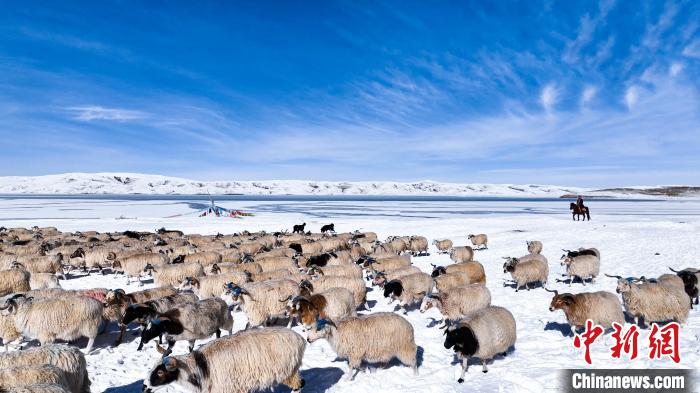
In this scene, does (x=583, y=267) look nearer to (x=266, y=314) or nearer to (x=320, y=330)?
(x=266, y=314)

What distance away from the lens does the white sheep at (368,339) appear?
7102 mm

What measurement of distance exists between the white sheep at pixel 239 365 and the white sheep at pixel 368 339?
832 millimetres

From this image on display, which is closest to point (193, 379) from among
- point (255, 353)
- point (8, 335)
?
point (255, 353)

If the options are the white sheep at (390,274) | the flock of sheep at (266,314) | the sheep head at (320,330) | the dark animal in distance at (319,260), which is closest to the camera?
the flock of sheep at (266,314)

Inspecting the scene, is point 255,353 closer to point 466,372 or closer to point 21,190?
point 466,372

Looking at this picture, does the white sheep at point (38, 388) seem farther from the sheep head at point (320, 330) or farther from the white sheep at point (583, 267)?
the white sheep at point (583, 267)

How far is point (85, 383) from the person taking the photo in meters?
5.83

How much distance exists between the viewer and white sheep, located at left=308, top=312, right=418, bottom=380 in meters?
7.10

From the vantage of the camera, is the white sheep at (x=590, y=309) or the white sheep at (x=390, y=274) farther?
the white sheep at (x=390, y=274)

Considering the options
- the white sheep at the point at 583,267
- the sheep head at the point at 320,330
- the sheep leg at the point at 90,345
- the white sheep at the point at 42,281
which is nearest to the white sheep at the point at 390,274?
the white sheep at the point at 583,267

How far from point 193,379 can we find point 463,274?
28.4 feet

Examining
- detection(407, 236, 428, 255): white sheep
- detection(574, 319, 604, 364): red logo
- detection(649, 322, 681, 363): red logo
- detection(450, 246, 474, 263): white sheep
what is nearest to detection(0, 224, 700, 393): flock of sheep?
detection(574, 319, 604, 364): red logo

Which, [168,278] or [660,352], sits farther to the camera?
[168,278]

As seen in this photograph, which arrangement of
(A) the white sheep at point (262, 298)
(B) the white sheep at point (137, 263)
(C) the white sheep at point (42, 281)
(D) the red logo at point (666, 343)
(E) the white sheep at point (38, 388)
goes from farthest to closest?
(B) the white sheep at point (137, 263), (C) the white sheep at point (42, 281), (A) the white sheep at point (262, 298), (D) the red logo at point (666, 343), (E) the white sheep at point (38, 388)
